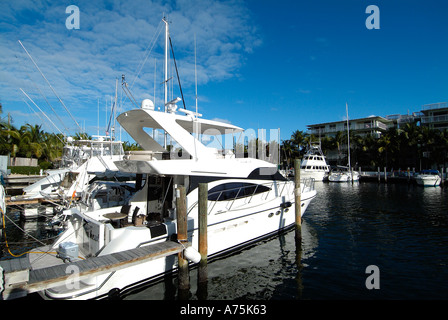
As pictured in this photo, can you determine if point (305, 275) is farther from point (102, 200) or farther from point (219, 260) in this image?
point (102, 200)

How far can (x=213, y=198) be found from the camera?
8867mm

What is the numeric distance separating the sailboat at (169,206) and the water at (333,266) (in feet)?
2.33

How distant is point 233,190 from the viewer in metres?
9.55

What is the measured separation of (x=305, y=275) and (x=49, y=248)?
7804mm

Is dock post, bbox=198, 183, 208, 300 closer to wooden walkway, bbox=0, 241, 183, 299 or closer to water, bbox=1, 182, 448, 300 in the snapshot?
water, bbox=1, 182, 448, 300

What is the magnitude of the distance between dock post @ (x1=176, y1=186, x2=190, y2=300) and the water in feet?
0.98

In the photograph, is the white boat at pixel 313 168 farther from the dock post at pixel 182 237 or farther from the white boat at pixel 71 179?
the dock post at pixel 182 237

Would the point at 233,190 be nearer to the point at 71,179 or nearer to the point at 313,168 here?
the point at 71,179

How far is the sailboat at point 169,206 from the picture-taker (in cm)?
644

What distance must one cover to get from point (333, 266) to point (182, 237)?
5146mm

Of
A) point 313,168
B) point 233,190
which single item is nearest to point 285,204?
point 233,190

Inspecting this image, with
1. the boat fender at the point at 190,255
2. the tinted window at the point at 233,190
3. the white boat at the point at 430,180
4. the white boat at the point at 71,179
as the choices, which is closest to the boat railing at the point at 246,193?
the tinted window at the point at 233,190

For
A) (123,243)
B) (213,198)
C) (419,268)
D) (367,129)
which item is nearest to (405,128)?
(367,129)
